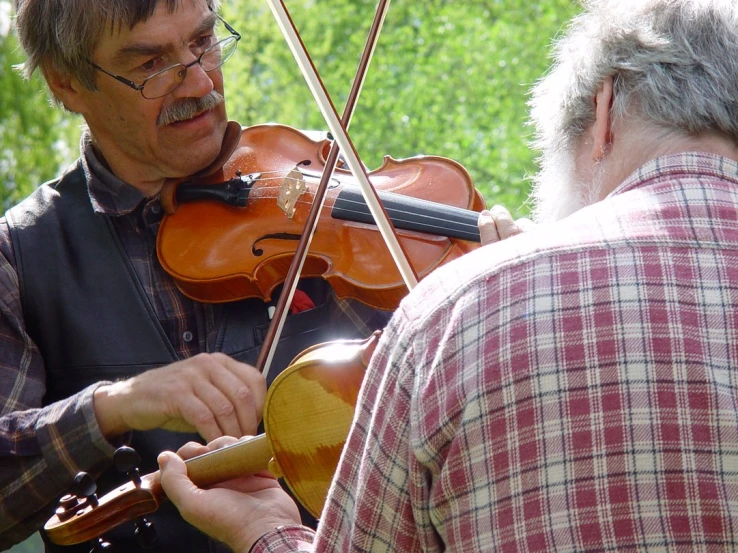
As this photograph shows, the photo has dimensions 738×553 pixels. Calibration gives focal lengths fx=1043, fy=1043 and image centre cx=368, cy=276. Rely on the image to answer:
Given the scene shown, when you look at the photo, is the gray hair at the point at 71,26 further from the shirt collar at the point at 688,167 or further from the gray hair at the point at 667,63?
the shirt collar at the point at 688,167

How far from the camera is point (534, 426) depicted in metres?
1.06

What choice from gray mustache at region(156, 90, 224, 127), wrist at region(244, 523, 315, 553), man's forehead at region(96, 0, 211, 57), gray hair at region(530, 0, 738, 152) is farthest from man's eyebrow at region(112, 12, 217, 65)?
wrist at region(244, 523, 315, 553)

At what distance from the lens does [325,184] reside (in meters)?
2.07

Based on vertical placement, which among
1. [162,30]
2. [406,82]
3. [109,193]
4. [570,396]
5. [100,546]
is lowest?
[406,82]

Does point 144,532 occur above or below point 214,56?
below

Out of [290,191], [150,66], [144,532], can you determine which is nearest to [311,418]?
[144,532]

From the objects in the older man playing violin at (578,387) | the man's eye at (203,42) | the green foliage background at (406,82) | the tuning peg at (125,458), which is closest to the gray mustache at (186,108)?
the man's eye at (203,42)

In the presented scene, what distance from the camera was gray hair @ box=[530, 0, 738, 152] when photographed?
1.21m

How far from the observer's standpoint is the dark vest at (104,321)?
2027 mm

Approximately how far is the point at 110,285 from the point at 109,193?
193 mm

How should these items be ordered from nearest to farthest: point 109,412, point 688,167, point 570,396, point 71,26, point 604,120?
point 570,396 → point 688,167 → point 604,120 → point 109,412 → point 71,26

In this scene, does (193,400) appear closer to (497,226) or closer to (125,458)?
(125,458)

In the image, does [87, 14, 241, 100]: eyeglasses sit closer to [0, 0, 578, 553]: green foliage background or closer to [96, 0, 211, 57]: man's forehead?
[96, 0, 211, 57]: man's forehead

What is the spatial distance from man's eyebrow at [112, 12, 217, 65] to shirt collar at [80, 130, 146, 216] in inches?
8.9
